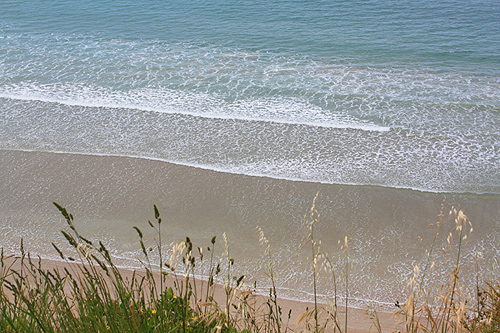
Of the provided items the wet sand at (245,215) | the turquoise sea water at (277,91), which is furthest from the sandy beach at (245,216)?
the turquoise sea water at (277,91)

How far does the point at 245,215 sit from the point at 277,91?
17.6 feet

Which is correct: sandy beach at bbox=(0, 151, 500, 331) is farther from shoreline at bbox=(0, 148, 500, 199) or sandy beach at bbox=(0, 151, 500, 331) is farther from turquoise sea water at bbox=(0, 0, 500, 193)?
turquoise sea water at bbox=(0, 0, 500, 193)

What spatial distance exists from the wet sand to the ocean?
3 centimetres

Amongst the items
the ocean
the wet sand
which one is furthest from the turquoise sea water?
the wet sand

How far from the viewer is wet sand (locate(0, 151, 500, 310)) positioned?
5285mm

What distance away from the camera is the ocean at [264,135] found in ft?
19.9

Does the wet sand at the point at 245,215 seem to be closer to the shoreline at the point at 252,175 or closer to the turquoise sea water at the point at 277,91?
the shoreline at the point at 252,175

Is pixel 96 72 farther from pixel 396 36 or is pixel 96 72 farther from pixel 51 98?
pixel 396 36

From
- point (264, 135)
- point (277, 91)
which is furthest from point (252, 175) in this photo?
point (277, 91)

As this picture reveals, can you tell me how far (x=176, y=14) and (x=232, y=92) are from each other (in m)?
10.3

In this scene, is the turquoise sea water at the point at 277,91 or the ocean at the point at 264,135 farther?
the turquoise sea water at the point at 277,91

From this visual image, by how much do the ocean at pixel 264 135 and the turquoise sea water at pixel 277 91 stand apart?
0.16 ft

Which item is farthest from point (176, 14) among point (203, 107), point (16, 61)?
point (203, 107)

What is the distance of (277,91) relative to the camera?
10883mm
